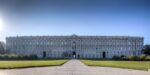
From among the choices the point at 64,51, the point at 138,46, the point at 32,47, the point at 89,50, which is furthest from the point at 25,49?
the point at 138,46

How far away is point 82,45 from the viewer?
11481 centimetres

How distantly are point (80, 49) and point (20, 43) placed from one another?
26198 millimetres

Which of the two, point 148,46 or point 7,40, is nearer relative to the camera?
point 148,46

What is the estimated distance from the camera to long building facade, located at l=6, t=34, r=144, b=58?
114 m

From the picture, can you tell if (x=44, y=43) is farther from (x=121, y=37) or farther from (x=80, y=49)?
(x=121, y=37)

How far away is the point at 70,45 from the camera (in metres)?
114

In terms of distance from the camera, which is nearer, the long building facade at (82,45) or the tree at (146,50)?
the tree at (146,50)

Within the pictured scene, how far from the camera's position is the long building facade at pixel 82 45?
11388 centimetres

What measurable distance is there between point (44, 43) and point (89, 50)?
19653mm

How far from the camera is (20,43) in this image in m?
116

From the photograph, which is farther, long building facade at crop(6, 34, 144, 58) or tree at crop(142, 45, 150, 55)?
long building facade at crop(6, 34, 144, 58)

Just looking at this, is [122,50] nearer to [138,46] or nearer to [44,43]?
[138,46]

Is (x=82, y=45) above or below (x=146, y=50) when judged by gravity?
above

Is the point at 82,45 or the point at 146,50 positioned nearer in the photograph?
the point at 146,50
